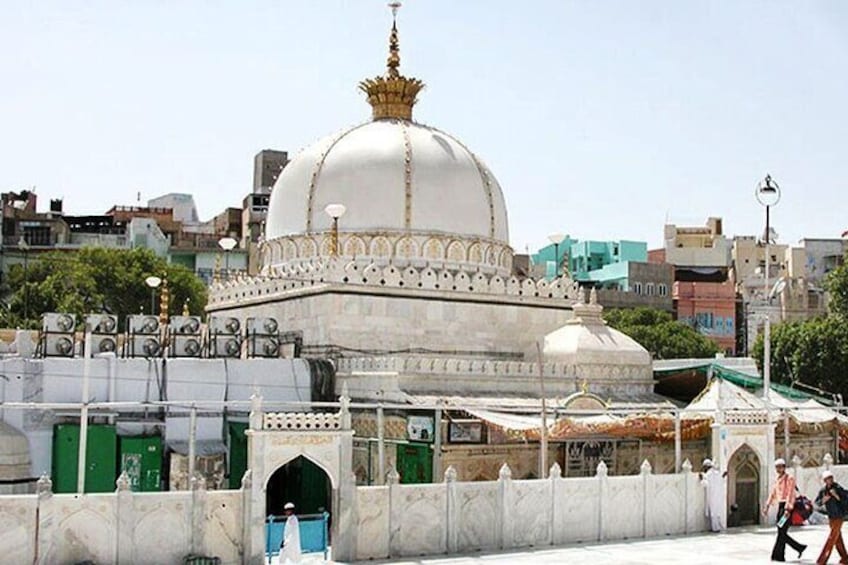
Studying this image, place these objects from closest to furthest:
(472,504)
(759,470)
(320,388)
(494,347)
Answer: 1. (472,504)
2. (759,470)
3. (320,388)
4. (494,347)

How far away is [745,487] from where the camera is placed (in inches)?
831

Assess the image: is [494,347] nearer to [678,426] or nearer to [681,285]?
[678,426]

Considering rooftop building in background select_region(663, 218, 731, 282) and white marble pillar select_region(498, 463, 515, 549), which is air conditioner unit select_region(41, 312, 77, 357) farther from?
rooftop building in background select_region(663, 218, 731, 282)

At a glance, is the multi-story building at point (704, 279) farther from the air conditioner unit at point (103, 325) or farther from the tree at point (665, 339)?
the air conditioner unit at point (103, 325)

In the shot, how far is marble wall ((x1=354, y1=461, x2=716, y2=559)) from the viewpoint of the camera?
664 inches

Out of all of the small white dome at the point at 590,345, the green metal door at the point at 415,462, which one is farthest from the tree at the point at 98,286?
the green metal door at the point at 415,462

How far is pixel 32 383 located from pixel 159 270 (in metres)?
25.1

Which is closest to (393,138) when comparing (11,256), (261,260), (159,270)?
(261,260)

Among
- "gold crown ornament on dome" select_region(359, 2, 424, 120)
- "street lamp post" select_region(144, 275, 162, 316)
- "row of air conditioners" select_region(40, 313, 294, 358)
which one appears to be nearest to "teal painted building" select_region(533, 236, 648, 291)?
"street lamp post" select_region(144, 275, 162, 316)

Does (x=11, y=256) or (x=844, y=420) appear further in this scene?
(x=11, y=256)

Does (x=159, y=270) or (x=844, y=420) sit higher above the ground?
(x=159, y=270)

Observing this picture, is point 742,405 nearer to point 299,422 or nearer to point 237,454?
point 237,454

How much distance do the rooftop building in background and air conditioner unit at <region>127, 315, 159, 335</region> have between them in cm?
4619

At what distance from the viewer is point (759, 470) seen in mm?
21094
